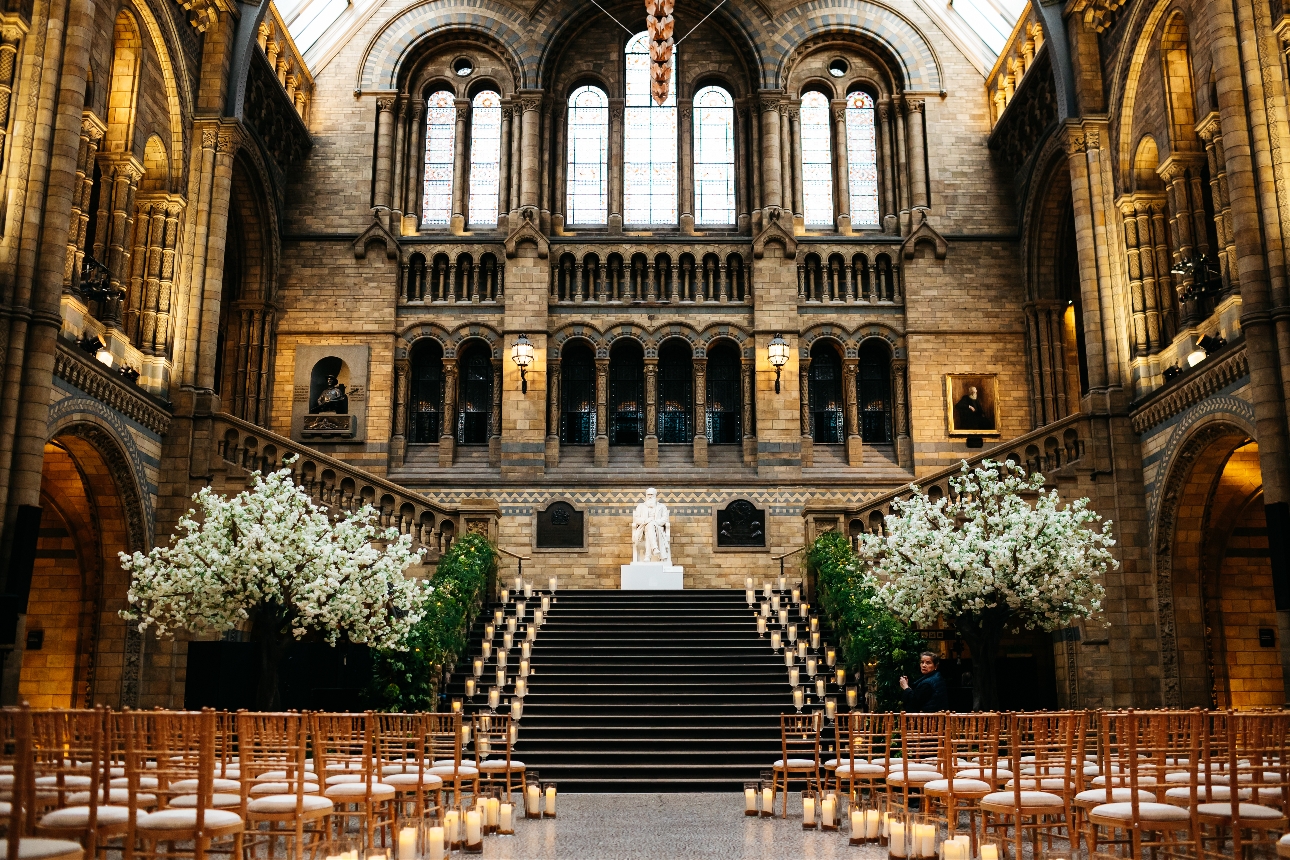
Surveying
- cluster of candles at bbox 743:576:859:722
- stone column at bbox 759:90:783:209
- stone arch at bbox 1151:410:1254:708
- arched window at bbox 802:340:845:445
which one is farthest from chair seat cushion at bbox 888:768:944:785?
stone column at bbox 759:90:783:209

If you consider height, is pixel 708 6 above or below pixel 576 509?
above

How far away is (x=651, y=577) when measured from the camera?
2241cm

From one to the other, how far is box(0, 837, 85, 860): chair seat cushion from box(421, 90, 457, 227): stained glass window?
76.3 feet

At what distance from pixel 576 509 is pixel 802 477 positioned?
5293 mm

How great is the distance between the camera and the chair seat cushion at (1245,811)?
287 inches

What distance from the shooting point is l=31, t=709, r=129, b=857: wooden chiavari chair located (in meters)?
6.69

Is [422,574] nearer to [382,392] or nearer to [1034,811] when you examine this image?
[382,392]

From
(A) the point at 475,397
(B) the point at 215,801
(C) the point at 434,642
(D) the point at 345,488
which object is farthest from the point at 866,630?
(A) the point at 475,397

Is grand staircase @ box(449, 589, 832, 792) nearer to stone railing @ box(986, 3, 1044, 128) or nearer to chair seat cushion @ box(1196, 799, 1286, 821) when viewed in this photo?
chair seat cushion @ box(1196, 799, 1286, 821)

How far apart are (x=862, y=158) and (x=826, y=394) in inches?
246

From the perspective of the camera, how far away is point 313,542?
14047 millimetres

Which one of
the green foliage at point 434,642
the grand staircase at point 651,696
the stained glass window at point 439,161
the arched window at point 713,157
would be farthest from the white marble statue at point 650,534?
the stained glass window at point 439,161

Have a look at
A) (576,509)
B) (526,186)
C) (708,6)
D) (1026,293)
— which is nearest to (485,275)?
(526,186)

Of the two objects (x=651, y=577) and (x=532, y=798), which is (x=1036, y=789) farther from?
(x=651, y=577)
